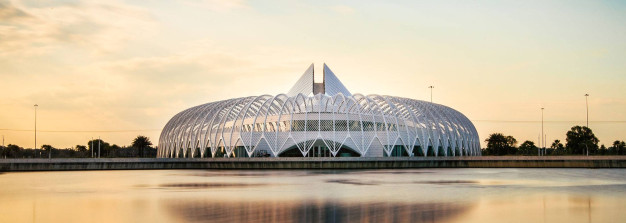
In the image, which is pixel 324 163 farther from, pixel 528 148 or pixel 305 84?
pixel 528 148

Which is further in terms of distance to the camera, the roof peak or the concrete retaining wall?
the roof peak

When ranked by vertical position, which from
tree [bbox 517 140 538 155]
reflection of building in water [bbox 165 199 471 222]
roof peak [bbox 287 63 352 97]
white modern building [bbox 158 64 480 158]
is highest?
roof peak [bbox 287 63 352 97]

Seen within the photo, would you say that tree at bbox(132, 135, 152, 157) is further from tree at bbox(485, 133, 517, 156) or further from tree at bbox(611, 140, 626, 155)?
tree at bbox(611, 140, 626, 155)

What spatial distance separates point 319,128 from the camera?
82438 millimetres

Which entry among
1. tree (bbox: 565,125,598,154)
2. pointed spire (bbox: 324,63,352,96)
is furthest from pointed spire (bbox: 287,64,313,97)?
tree (bbox: 565,125,598,154)

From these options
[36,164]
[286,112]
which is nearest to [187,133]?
[286,112]

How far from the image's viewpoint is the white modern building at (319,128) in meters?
83.2

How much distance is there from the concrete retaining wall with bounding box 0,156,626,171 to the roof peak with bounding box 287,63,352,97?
40.9 metres

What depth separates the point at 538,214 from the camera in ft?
75.6

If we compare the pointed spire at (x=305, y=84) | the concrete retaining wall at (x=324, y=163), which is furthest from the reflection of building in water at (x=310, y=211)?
the pointed spire at (x=305, y=84)

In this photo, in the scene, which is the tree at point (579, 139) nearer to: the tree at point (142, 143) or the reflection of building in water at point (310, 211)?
the tree at point (142, 143)

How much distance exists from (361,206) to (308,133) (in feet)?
188

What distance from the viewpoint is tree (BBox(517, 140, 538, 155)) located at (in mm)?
153012

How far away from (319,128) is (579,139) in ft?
243
